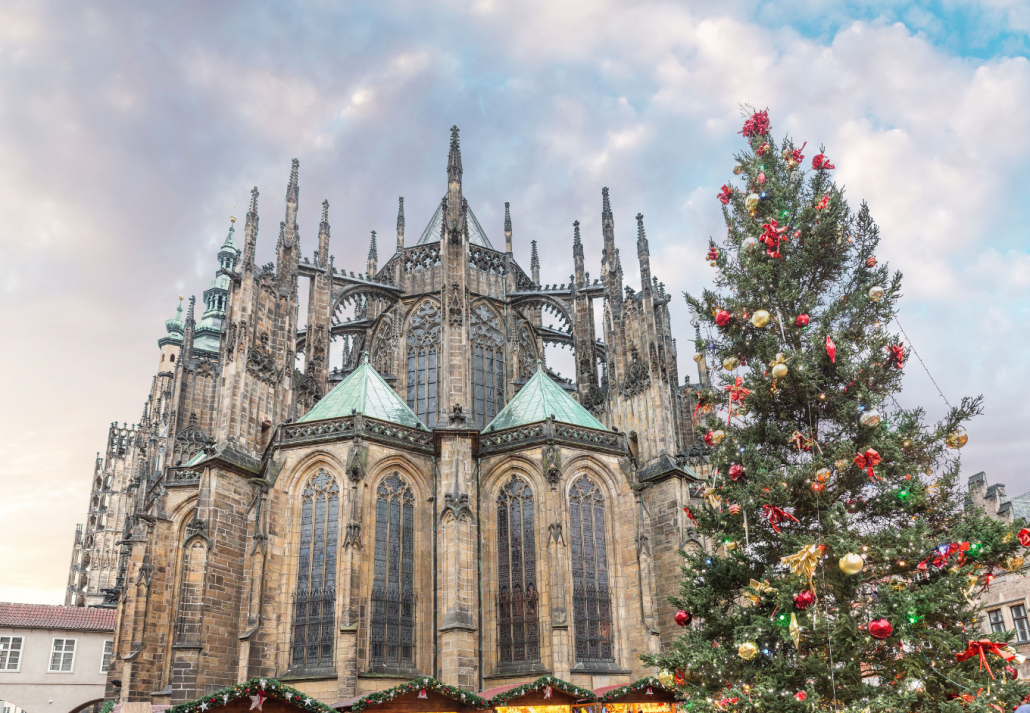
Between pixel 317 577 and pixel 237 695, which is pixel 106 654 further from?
pixel 237 695

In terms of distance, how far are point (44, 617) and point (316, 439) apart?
73.5 ft

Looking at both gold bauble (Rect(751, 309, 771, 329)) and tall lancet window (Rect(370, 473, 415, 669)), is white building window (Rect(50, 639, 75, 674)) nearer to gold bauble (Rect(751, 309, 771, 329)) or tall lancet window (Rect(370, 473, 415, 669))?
tall lancet window (Rect(370, 473, 415, 669))

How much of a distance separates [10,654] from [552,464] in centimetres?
2793

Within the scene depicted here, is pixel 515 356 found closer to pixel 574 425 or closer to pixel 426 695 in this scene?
pixel 574 425

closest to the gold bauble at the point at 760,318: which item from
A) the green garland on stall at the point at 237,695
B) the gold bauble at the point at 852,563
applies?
the gold bauble at the point at 852,563

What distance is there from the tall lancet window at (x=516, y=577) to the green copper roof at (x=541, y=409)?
8.15 feet

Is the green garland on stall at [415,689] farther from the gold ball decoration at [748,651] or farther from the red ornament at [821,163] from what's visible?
the red ornament at [821,163]

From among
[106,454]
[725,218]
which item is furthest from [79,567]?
[725,218]

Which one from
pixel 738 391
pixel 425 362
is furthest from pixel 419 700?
pixel 425 362

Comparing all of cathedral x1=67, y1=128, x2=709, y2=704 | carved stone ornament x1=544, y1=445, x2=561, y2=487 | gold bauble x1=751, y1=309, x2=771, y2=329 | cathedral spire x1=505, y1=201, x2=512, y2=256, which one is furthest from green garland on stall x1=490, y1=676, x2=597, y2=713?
cathedral spire x1=505, y1=201, x2=512, y2=256

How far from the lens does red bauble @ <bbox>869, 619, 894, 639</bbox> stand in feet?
31.5

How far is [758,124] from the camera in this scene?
14.6 meters

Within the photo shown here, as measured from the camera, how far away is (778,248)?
1303cm

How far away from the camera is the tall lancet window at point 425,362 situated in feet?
100
